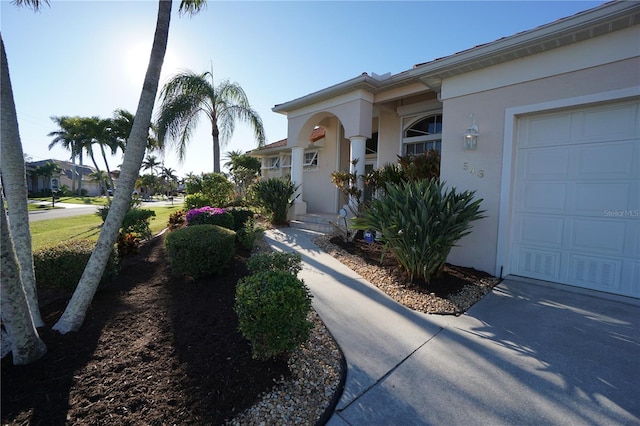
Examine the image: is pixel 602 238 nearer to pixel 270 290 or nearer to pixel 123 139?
pixel 270 290

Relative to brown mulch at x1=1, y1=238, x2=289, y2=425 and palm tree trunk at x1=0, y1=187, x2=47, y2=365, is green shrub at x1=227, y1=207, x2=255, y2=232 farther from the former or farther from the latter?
palm tree trunk at x1=0, y1=187, x2=47, y2=365

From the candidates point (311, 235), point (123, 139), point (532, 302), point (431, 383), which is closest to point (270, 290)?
point (431, 383)

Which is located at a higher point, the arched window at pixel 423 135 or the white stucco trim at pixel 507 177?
the arched window at pixel 423 135

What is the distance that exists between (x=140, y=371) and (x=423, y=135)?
365 inches

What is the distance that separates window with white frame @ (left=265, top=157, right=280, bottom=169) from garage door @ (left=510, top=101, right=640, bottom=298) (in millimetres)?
12294

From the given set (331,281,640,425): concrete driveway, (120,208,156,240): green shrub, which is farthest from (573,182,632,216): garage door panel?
(120,208,156,240): green shrub

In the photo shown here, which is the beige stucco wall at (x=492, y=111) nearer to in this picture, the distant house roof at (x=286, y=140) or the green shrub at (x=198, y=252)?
the green shrub at (x=198, y=252)

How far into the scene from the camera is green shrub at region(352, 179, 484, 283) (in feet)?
15.5

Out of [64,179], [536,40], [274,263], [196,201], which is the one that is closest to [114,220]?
[274,263]

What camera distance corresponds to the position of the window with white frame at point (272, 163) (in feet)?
52.6

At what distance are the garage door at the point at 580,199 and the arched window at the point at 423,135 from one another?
3639mm

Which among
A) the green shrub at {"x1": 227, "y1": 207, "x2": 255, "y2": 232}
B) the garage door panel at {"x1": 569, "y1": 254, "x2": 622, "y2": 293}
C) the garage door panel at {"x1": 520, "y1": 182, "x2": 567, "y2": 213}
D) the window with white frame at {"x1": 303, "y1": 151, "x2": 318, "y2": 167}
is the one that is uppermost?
the window with white frame at {"x1": 303, "y1": 151, "x2": 318, "y2": 167}

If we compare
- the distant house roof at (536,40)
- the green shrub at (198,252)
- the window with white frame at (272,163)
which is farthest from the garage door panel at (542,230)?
the window with white frame at (272,163)

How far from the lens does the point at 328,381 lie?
2584 millimetres
